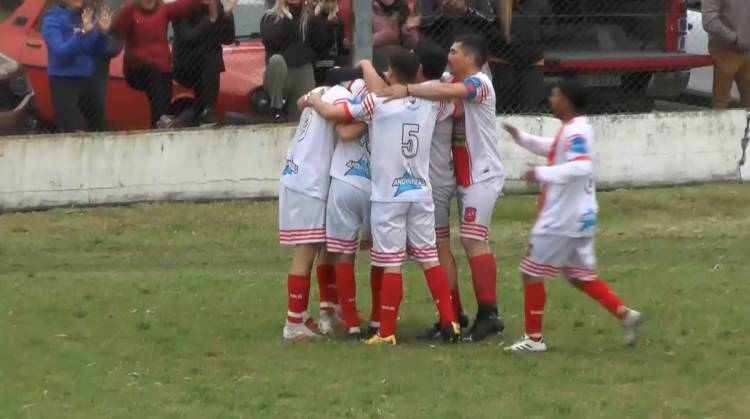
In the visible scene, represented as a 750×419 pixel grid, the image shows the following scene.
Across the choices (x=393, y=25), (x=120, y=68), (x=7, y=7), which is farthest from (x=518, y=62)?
(x=7, y=7)

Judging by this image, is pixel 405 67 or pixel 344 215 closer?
pixel 405 67

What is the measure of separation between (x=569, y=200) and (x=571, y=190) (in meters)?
0.06

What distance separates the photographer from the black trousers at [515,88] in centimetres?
1484

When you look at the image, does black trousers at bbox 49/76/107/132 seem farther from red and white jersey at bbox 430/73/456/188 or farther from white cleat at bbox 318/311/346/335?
red and white jersey at bbox 430/73/456/188

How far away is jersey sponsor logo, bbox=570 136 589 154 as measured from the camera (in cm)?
852

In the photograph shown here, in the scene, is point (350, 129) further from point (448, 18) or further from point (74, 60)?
point (74, 60)

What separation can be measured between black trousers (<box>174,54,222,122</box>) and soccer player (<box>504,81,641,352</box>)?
616 centimetres

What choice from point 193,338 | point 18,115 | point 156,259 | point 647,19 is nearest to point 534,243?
point 193,338

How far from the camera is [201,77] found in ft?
47.4

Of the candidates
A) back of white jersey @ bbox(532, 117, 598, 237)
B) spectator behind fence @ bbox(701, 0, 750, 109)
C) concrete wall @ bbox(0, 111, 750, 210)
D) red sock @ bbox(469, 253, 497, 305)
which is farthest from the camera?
spectator behind fence @ bbox(701, 0, 750, 109)

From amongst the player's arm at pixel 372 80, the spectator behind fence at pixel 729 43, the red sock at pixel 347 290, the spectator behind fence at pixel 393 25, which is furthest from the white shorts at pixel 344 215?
the spectator behind fence at pixel 729 43

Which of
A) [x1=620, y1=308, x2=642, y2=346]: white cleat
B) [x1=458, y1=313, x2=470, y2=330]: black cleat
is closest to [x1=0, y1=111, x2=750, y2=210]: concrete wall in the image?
[x1=458, y1=313, x2=470, y2=330]: black cleat

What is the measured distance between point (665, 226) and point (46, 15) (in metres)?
5.84

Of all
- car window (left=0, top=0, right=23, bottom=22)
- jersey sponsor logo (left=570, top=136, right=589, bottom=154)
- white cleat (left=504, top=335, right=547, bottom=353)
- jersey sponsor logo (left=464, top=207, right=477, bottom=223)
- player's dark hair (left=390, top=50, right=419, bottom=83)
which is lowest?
white cleat (left=504, top=335, right=547, bottom=353)
